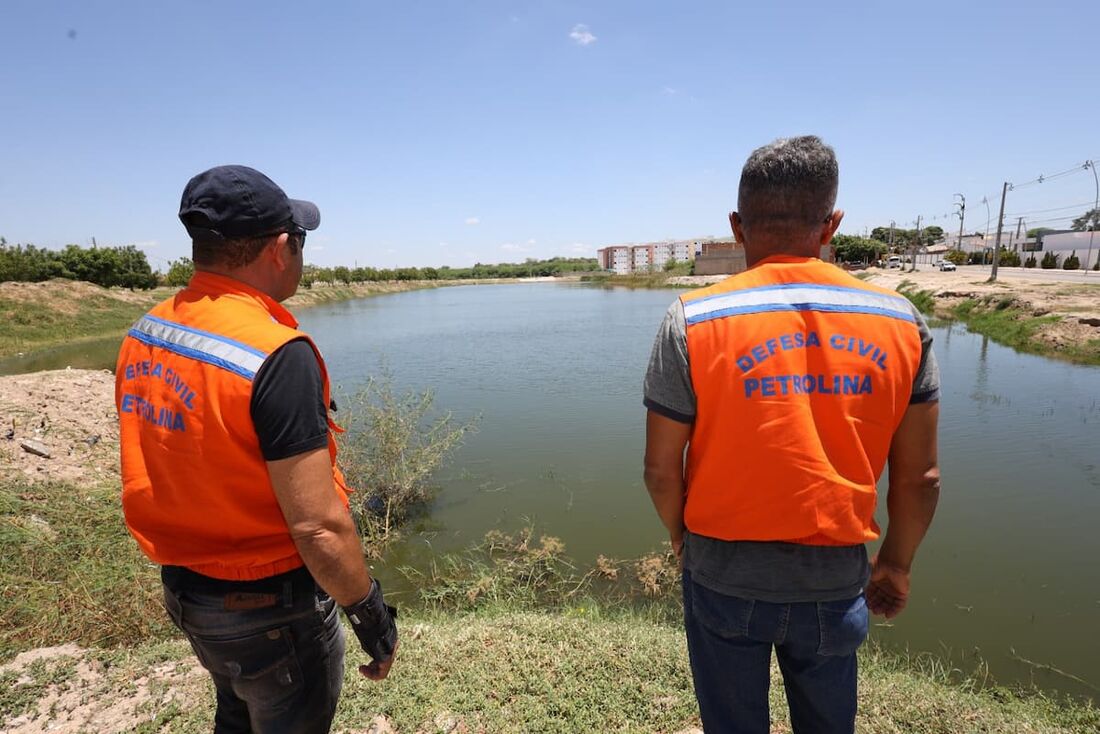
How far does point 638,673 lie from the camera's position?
2912mm

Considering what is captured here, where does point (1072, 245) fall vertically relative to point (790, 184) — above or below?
below

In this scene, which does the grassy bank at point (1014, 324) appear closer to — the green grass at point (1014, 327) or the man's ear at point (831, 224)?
the green grass at point (1014, 327)

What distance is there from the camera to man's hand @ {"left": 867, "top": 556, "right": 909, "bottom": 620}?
5.53 ft

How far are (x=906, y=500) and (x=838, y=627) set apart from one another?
435 mm

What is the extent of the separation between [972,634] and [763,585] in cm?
436

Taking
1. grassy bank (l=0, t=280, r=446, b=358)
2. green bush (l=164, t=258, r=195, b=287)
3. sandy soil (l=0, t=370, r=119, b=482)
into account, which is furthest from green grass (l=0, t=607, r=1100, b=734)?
green bush (l=164, t=258, r=195, b=287)

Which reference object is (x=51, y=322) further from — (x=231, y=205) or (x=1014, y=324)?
(x=1014, y=324)

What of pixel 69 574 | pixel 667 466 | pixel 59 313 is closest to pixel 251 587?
pixel 667 466

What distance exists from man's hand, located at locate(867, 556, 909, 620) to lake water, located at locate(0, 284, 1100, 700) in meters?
3.32

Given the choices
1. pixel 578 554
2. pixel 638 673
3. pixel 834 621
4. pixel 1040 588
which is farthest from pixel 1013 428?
pixel 834 621

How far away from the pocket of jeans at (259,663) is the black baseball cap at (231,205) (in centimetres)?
110

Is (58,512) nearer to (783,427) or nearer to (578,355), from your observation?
(783,427)

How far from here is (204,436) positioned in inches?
53.2

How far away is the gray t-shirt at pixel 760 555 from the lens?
4.64 ft
